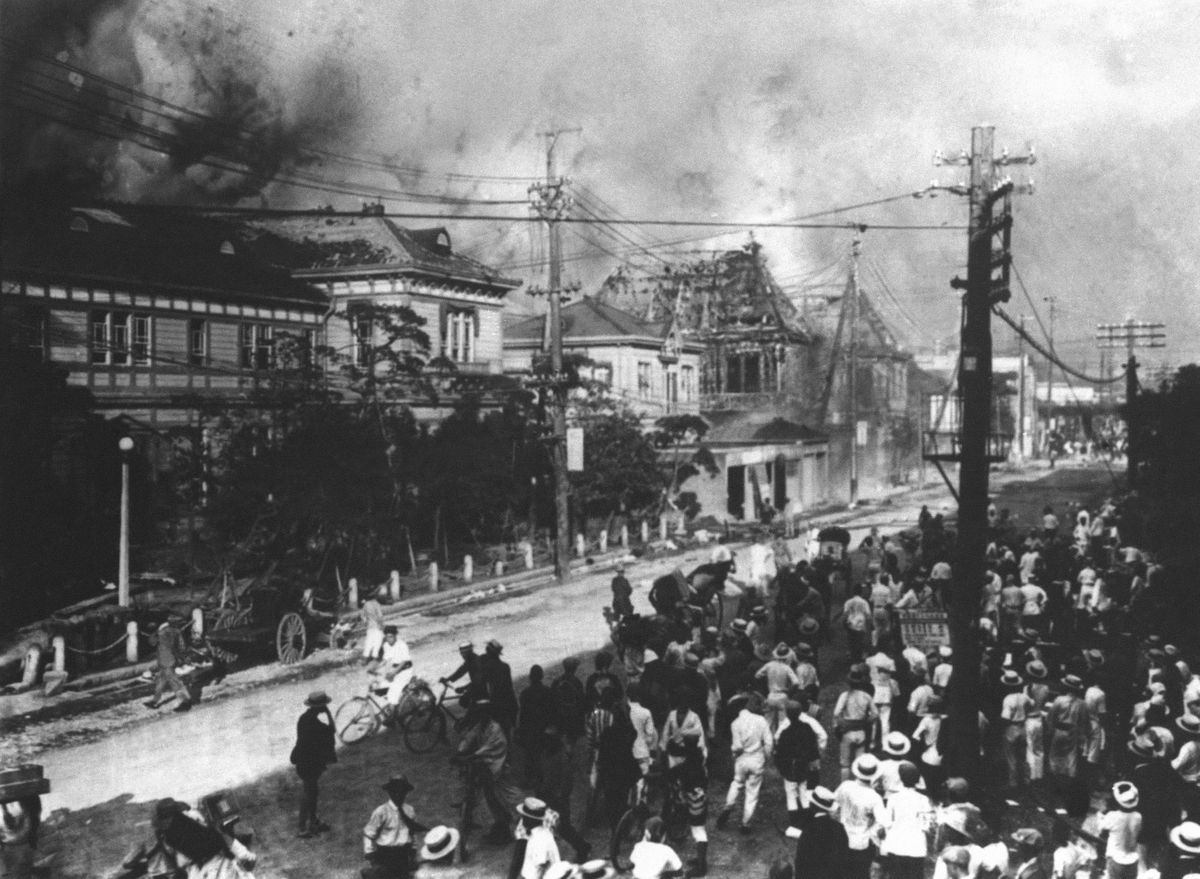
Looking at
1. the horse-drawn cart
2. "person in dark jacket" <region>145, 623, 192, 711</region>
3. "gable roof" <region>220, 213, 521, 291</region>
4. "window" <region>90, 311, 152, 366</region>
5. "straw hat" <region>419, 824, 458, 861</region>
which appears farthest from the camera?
"gable roof" <region>220, 213, 521, 291</region>

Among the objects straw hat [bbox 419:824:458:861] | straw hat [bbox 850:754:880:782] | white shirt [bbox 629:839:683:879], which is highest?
straw hat [bbox 850:754:880:782]

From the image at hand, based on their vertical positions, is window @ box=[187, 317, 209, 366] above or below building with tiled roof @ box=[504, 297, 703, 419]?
below

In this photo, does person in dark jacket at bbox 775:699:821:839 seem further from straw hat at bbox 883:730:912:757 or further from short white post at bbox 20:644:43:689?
short white post at bbox 20:644:43:689

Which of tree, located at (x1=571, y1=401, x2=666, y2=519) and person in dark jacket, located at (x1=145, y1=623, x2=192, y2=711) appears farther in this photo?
tree, located at (x1=571, y1=401, x2=666, y2=519)

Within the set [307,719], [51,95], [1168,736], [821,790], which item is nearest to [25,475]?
[51,95]

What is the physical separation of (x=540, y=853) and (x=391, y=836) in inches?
59.8

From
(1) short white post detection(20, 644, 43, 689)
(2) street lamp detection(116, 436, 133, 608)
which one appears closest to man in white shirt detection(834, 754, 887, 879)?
(2) street lamp detection(116, 436, 133, 608)

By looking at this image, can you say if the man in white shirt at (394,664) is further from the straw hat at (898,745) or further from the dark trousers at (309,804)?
the straw hat at (898,745)

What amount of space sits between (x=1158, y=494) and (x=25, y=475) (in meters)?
A: 21.8

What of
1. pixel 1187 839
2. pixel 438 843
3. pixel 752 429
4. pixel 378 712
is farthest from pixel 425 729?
pixel 752 429

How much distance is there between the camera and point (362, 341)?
1991 cm

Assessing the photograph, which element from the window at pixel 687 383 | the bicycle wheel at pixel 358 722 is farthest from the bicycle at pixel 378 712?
the window at pixel 687 383

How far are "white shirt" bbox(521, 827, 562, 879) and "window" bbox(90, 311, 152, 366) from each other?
976 centimetres

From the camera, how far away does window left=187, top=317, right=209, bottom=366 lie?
1599 centimetres
